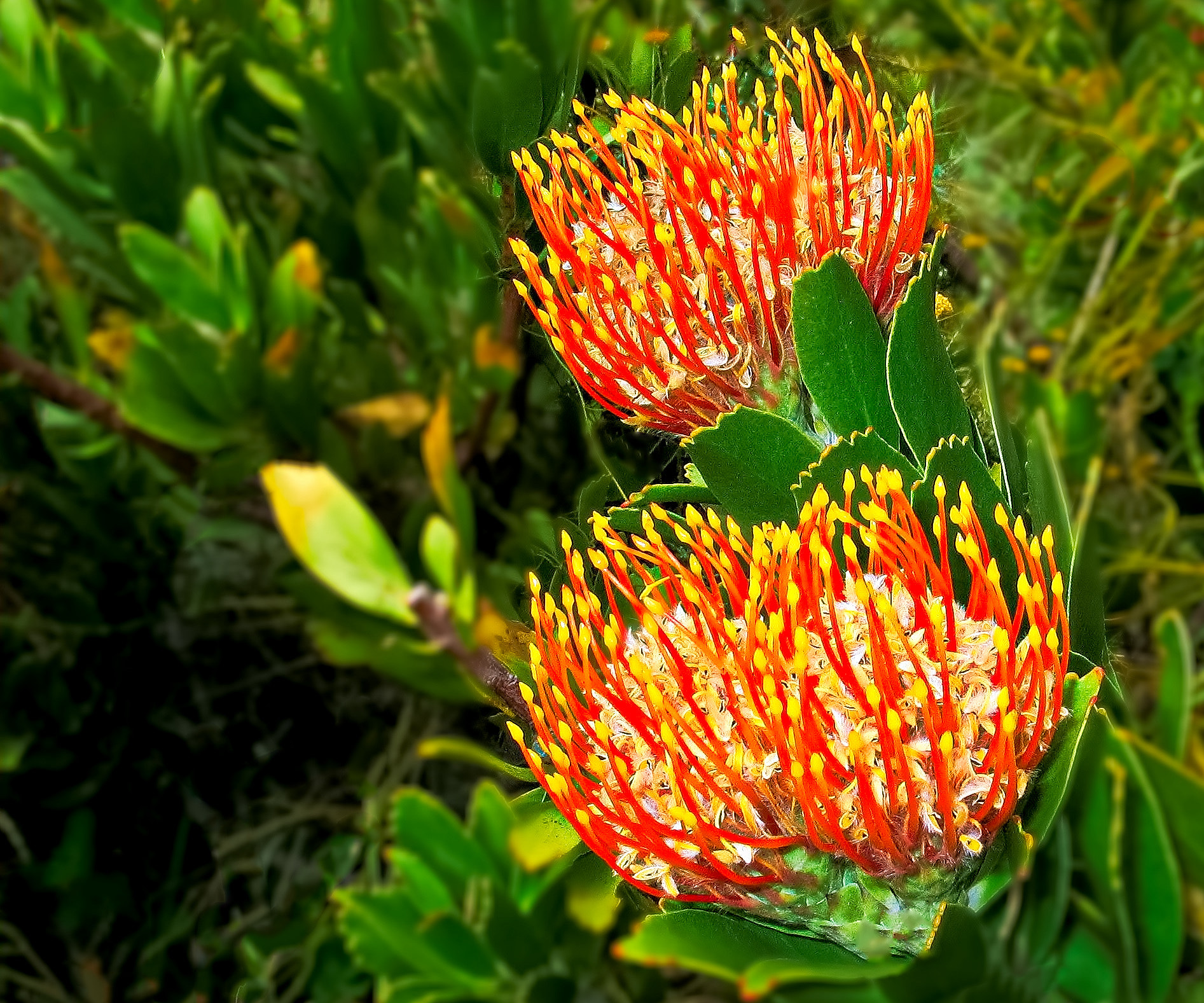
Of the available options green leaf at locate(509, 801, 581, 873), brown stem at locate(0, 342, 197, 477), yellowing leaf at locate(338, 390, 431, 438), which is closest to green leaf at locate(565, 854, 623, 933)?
green leaf at locate(509, 801, 581, 873)

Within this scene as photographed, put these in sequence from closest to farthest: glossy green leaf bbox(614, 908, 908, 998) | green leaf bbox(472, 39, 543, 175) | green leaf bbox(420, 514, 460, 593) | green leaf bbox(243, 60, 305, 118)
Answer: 1. glossy green leaf bbox(614, 908, 908, 998)
2. green leaf bbox(472, 39, 543, 175)
3. green leaf bbox(420, 514, 460, 593)
4. green leaf bbox(243, 60, 305, 118)

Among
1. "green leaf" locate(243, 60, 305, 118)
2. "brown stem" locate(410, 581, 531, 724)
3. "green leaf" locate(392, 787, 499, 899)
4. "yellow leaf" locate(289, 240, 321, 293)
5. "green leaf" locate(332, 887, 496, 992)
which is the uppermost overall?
"green leaf" locate(243, 60, 305, 118)

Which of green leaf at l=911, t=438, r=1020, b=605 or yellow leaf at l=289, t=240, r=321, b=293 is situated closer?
green leaf at l=911, t=438, r=1020, b=605

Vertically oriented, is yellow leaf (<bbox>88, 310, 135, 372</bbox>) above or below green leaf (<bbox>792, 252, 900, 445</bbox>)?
below

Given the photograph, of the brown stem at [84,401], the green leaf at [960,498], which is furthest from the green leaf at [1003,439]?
the brown stem at [84,401]

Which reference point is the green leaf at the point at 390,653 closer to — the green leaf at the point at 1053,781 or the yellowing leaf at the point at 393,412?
the yellowing leaf at the point at 393,412

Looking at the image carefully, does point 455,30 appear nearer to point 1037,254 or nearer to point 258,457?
point 258,457

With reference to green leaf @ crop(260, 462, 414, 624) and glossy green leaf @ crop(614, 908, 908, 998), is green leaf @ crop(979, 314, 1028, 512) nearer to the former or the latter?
glossy green leaf @ crop(614, 908, 908, 998)
